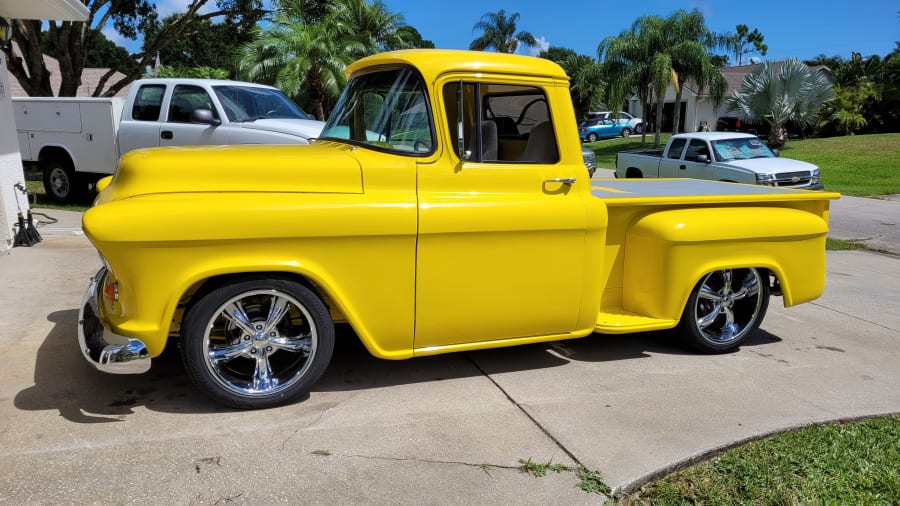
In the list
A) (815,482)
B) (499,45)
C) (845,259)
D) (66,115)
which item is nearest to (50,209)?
(66,115)

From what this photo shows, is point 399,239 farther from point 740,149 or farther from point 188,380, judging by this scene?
point 740,149

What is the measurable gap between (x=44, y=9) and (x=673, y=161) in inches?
446

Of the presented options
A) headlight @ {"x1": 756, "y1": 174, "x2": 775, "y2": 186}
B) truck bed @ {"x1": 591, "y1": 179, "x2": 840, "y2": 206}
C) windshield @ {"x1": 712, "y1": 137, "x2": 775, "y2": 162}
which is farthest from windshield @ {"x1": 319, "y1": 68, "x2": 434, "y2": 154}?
windshield @ {"x1": 712, "y1": 137, "x2": 775, "y2": 162}

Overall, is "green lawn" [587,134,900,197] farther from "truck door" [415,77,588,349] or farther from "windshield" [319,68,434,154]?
"windshield" [319,68,434,154]

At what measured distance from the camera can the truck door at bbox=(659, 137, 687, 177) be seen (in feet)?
45.8

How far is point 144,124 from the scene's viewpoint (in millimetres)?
9477

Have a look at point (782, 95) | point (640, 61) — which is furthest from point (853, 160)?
point (640, 61)

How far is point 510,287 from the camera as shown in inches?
162

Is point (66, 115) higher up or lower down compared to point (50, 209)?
higher up

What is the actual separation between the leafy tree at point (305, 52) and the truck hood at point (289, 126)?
45.2 ft

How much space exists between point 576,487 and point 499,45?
51509 mm

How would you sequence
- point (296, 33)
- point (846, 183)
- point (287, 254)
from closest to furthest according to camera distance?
1. point (287, 254)
2. point (846, 183)
3. point (296, 33)

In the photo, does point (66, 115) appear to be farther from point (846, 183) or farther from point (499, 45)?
point (499, 45)

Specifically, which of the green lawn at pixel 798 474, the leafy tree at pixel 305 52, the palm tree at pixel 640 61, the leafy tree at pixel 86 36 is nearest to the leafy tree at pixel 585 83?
the palm tree at pixel 640 61
